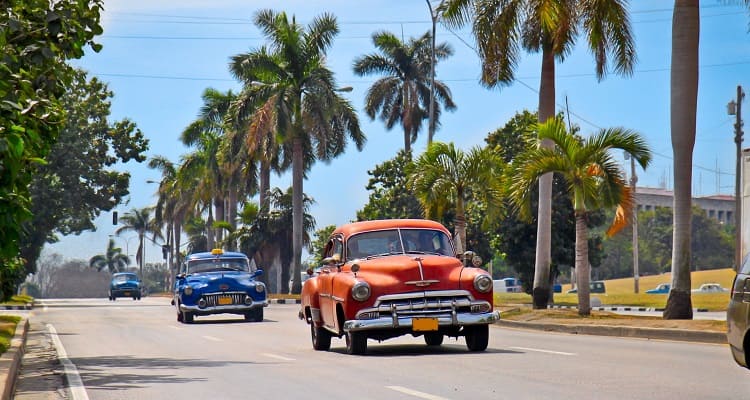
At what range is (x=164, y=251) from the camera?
115 m

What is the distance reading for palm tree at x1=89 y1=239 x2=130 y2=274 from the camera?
188 metres

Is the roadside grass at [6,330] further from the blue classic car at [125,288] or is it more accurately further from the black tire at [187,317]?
the blue classic car at [125,288]

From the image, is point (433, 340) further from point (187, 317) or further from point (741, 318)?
point (187, 317)

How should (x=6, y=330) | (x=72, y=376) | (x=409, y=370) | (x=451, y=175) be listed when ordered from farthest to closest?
(x=451, y=175), (x=6, y=330), (x=72, y=376), (x=409, y=370)

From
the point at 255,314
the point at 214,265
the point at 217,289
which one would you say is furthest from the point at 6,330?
the point at 255,314

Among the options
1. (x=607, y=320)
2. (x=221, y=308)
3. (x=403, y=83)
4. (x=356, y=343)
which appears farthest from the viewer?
(x=403, y=83)

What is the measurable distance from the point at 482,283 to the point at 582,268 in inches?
475

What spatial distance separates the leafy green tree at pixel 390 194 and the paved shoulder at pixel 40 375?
1980 inches

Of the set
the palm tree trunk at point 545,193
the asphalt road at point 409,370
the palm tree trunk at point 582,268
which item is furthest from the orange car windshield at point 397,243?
the palm tree trunk at point 545,193

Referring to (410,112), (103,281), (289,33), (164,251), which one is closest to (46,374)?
(289,33)

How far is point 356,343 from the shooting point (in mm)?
16922

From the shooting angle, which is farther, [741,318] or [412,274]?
[412,274]

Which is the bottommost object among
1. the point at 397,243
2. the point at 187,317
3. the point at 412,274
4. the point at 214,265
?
the point at 187,317

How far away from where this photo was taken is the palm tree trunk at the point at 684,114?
25234 mm
